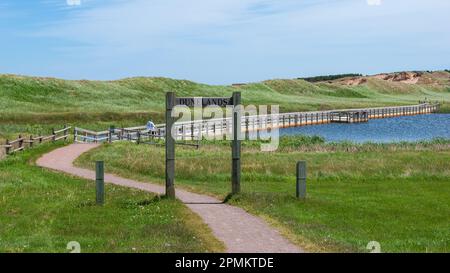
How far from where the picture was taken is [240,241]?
14.7 m

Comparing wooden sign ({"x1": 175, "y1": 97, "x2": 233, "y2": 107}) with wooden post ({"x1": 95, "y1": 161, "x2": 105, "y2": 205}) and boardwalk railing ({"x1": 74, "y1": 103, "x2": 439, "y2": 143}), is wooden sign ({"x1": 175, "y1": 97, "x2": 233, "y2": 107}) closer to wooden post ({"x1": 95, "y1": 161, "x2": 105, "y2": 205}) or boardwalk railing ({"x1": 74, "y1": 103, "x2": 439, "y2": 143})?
wooden post ({"x1": 95, "y1": 161, "x2": 105, "y2": 205})

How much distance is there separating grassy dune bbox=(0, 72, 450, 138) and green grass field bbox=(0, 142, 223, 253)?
32.1 meters

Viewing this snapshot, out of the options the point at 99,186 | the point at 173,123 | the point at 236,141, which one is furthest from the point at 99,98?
the point at 99,186

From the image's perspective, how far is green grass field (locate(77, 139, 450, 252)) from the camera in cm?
1719

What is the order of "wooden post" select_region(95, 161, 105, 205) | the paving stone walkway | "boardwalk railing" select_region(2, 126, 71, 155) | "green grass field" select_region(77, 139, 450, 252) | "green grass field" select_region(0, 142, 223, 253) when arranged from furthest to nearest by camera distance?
1. "boardwalk railing" select_region(2, 126, 71, 155)
2. "wooden post" select_region(95, 161, 105, 205)
3. "green grass field" select_region(77, 139, 450, 252)
4. "green grass field" select_region(0, 142, 223, 253)
5. the paving stone walkway

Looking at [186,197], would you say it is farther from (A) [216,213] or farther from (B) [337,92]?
(B) [337,92]

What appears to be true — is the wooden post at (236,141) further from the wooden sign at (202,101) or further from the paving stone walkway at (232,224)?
the paving stone walkway at (232,224)

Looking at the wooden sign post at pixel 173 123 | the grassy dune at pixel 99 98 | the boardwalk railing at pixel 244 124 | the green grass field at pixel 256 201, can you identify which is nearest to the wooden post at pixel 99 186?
the green grass field at pixel 256 201

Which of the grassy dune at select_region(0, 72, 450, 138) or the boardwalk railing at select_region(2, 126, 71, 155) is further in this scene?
the grassy dune at select_region(0, 72, 450, 138)

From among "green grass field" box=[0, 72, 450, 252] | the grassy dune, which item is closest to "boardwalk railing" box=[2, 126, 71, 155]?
"green grass field" box=[0, 72, 450, 252]

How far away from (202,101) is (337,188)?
26.3 ft

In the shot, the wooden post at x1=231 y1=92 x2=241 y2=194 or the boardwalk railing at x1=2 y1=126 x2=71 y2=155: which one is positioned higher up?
the wooden post at x1=231 y1=92 x2=241 y2=194
